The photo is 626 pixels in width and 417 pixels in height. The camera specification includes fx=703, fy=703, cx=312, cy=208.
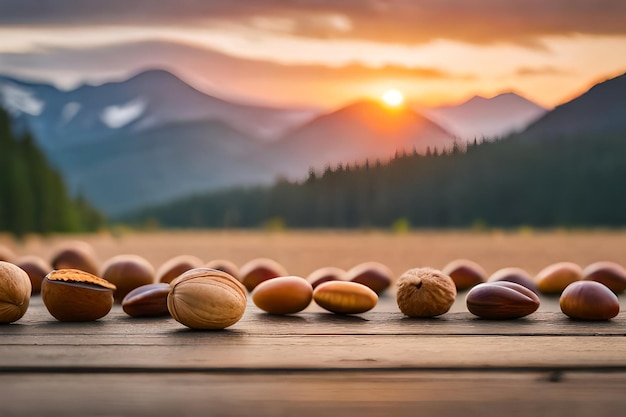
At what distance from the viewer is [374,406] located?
551 millimetres

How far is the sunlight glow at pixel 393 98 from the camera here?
178cm

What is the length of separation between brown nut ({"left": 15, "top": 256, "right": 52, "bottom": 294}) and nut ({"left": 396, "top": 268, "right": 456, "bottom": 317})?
71 centimetres

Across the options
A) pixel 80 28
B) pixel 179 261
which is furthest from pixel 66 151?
Result: pixel 179 261

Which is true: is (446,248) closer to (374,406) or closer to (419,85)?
(419,85)

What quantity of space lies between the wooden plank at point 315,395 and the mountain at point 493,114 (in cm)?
102

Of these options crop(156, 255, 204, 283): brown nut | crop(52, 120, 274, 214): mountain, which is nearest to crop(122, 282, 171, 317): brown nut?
crop(156, 255, 204, 283): brown nut

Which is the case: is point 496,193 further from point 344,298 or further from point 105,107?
point 105,107

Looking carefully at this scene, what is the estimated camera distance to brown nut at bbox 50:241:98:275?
1.41 m

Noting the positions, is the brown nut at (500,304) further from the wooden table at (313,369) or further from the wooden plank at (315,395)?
the wooden plank at (315,395)

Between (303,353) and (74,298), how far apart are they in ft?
1.27

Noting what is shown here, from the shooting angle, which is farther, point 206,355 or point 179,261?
point 179,261

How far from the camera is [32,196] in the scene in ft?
10.9

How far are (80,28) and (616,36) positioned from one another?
1.49m

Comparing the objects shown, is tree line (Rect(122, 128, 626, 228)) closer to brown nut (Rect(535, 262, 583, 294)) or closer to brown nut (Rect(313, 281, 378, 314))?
brown nut (Rect(535, 262, 583, 294))
